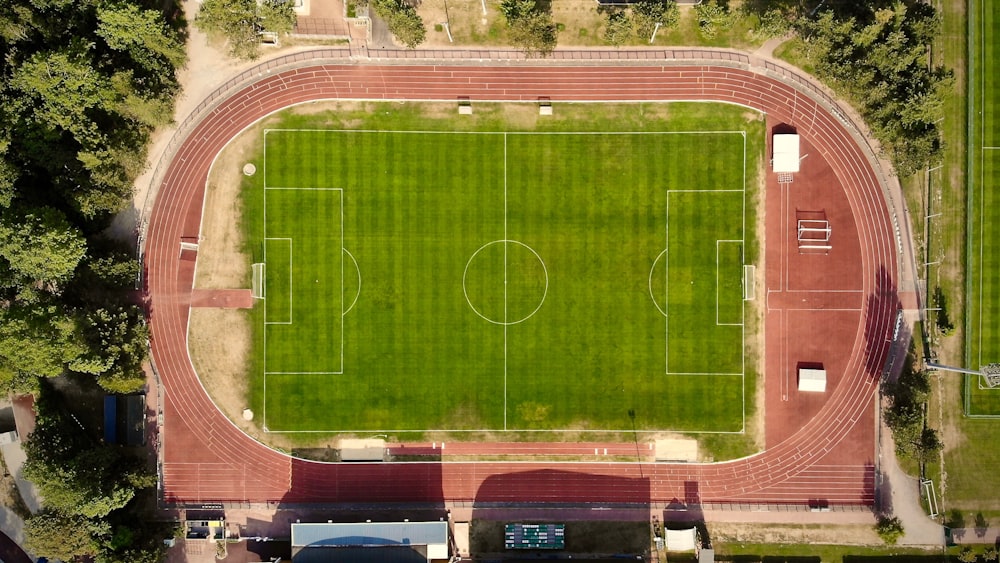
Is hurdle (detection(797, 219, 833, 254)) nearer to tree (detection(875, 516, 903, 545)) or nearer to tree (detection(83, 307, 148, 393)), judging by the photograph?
tree (detection(875, 516, 903, 545))

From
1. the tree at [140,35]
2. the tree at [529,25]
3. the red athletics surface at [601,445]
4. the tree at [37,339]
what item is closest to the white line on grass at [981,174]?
the red athletics surface at [601,445]

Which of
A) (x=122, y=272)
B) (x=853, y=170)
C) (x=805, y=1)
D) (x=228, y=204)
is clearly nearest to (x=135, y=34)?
(x=228, y=204)

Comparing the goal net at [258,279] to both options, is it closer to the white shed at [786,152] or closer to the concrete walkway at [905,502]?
the white shed at [786,152]

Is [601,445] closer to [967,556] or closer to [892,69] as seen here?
[967,556]

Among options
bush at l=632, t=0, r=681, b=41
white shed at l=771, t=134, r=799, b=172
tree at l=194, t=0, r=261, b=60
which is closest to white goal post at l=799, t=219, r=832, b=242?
white shed at l=771, t=134, r=799, b=172

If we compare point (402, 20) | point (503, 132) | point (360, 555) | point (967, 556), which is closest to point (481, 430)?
point (360, 555)

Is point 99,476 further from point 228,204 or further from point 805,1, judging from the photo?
point 805,1
